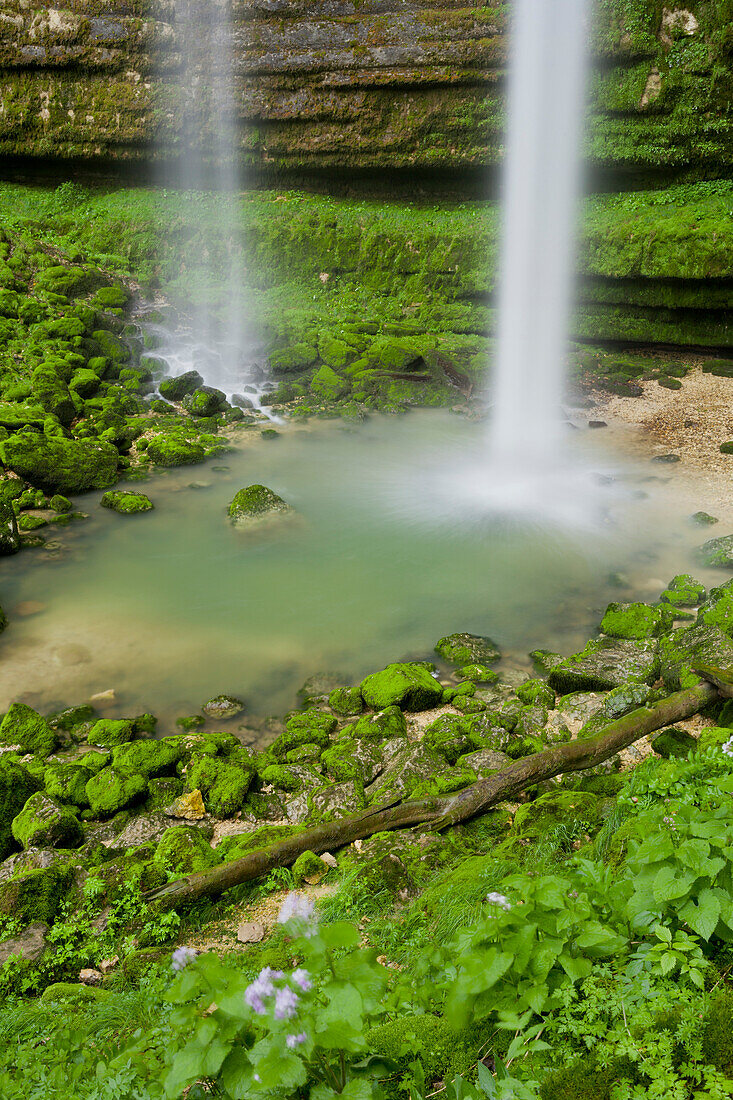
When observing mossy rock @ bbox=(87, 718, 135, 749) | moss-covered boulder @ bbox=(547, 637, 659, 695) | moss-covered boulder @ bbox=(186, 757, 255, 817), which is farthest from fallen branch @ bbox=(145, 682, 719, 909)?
mossy rock @ bbox=(87, 718, 135, 749)

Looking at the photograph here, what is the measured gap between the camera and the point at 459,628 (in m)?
8.34

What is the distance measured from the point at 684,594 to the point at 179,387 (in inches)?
481

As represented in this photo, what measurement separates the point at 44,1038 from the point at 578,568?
826cm

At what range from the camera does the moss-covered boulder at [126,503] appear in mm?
11273

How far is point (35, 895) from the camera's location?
159 inches

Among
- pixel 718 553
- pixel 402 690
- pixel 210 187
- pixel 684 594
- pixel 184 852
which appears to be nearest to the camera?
pixel 184 852

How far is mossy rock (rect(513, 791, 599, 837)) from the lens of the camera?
386cm

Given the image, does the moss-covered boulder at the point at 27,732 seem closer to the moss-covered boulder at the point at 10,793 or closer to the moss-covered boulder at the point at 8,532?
the moss-covered boulder at the point at 10,793

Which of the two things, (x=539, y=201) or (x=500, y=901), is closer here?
(x=500, y=901)

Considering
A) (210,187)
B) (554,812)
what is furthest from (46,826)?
(210,187)

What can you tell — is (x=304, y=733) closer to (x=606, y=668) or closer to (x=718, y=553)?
(x=606, y=668)

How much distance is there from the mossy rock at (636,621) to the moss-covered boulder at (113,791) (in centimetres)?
531

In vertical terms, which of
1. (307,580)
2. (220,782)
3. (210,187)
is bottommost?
(307,580)

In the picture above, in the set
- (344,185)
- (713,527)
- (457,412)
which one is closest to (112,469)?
(457,412)
